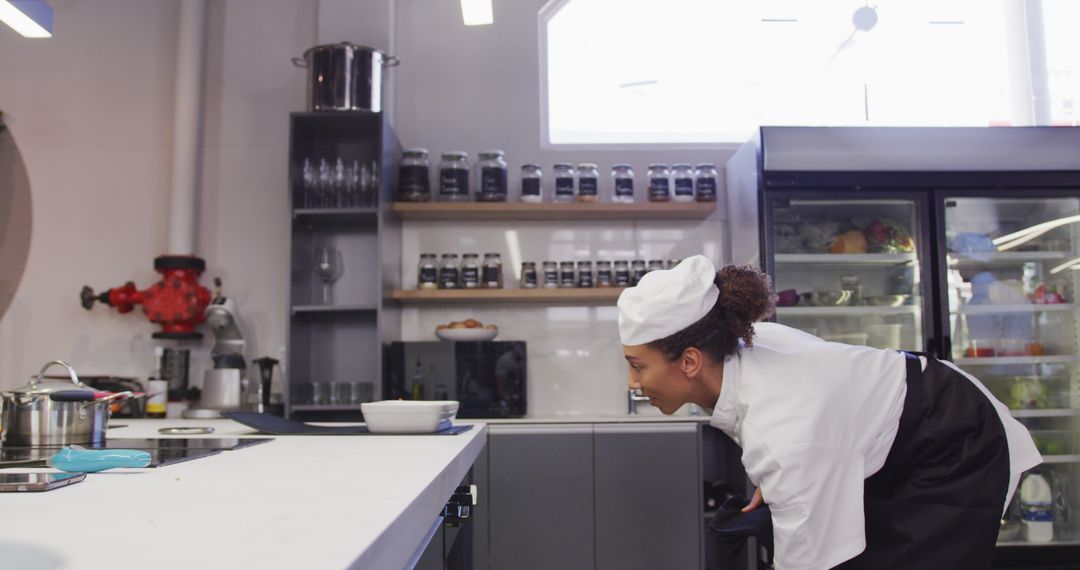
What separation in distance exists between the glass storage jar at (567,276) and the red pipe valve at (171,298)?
171 cm

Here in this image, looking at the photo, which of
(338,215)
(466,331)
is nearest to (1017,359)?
(466,331)

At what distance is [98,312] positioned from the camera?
14.1 feet

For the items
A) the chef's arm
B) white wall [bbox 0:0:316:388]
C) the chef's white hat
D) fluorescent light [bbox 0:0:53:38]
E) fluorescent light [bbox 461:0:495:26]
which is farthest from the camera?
white wall [bbox 0:0:316:388]

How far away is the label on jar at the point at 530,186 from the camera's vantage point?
163 inches

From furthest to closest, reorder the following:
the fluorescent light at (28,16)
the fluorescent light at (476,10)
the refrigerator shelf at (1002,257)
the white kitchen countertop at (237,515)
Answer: the refrigerator shelf at (1002,257) < the fluorescent light at (476,10) < the fluorescent light at (28,16) < the white kitchen countertop at (237,515)

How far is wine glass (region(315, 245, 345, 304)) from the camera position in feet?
13.4

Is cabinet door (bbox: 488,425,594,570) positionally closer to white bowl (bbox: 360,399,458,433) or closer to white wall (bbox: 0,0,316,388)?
white wall (bbox: 0,0,316,388)

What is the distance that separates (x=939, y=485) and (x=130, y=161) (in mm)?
4050

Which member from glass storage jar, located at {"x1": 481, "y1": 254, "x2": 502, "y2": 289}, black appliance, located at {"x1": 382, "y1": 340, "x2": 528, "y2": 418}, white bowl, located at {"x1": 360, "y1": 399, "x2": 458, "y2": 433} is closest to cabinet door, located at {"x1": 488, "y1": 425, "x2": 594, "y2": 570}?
black appliance, located at {"x1": 382, "y1": 340, "x2": 528, "y2": 418}

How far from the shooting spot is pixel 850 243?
3992mm

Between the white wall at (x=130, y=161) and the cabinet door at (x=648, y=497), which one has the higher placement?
the white wall at (x=130, y=161)

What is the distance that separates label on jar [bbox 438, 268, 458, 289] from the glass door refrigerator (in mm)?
1375

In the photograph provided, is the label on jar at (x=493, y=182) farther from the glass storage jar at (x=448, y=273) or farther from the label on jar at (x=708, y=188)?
the label on jar at (x=708, y=188)

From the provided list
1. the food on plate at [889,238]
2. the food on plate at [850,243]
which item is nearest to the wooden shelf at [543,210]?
the food on plate at [850,243]
